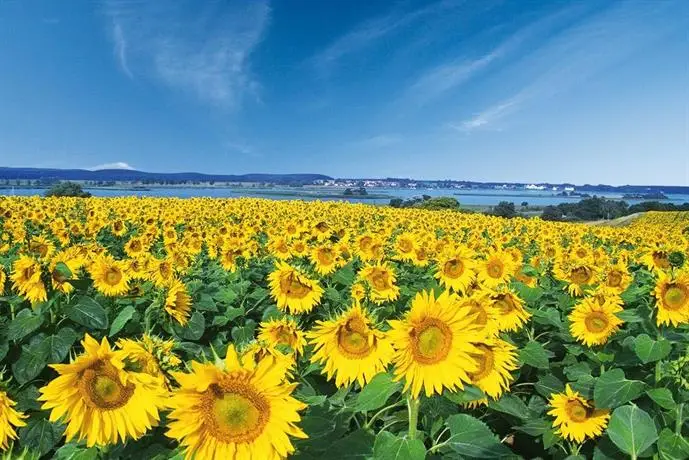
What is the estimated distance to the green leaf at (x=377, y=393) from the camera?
204 cm

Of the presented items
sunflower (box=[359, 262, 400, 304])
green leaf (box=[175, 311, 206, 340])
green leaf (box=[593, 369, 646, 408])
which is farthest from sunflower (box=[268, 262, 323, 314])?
green leaf (box=[593, 369, 646, 408])

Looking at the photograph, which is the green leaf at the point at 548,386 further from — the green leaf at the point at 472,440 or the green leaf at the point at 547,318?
the green leaf at the point at 472,440

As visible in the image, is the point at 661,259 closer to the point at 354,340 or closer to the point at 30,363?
the point at 354,340

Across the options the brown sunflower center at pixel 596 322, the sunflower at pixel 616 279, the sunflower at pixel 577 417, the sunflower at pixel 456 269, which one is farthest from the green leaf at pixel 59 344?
the sunflower at pixel 616 279

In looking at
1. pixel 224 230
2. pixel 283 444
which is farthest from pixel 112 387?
pixel 224 230

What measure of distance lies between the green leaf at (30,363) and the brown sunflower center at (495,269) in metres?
4.67

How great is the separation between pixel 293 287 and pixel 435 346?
2.89m

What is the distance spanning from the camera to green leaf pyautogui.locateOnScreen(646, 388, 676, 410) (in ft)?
9.91

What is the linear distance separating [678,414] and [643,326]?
1.03m

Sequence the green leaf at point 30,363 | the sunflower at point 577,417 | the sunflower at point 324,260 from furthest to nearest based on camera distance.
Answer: the sunflower at point 324,260
the green leaf at point 30,363
the sunflower at point 577,417

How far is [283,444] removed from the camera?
168 cm

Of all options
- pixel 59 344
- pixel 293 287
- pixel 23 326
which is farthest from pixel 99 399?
pixel 293 287

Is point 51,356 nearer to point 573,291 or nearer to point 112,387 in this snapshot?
point 112,387

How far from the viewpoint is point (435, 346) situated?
6.89 ft
